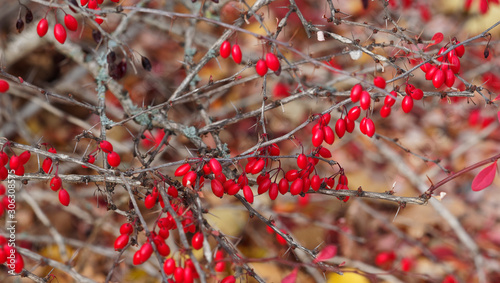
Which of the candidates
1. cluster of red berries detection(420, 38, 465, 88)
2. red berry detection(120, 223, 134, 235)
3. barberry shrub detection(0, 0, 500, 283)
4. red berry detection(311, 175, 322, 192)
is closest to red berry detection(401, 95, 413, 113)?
barberry shrub detection(0, 0, 500, 283)

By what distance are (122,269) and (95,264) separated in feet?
0.79

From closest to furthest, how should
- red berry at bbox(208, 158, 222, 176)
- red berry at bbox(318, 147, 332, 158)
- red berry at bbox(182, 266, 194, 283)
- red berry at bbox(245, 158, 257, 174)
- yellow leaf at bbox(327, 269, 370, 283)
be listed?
red berry at bbox(182, 266, 194, 283) < red berry at bbox(208, 158, 222, 176) < red berry at bbox(245, 158, 257, 174) < red berry at bbox(318, 147, 332, 158) < yellow leaf at bbox(327, 269, 370, 283)

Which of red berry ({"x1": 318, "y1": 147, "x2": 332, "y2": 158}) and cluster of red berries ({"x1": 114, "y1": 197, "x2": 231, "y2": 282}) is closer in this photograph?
cluster of red berries ({"x1": 114, "y1": 197, "x2": 231, "y2": 282})

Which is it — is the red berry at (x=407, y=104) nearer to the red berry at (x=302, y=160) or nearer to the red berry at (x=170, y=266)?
the red berry at (x=302, y=160)

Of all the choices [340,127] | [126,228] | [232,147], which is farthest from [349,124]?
[232,147]

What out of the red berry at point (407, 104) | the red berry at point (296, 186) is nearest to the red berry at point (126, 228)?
the red berry at point (296, 186)

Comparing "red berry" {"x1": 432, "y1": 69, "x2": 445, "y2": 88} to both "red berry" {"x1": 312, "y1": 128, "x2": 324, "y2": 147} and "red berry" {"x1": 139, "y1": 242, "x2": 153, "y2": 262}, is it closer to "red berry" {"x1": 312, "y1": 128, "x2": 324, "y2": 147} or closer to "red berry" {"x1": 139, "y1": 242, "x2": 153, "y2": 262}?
"red berry" {"x1": 312, "y1": 128, "x2": 324, "y2": 147}

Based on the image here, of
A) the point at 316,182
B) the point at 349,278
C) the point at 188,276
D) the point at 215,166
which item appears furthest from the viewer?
the point at 349,278

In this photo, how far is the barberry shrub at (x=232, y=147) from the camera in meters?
1.92

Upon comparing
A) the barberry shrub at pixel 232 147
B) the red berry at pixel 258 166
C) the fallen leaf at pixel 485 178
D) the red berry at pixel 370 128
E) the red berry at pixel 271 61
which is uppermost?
the red berry at pixel 271 61

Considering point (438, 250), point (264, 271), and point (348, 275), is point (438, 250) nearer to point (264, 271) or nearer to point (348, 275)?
point (348, 275)

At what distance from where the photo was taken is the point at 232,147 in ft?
13.6

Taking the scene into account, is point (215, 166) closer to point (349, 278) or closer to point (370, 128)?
point (370, 128)

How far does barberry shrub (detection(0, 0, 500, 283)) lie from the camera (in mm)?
1925
